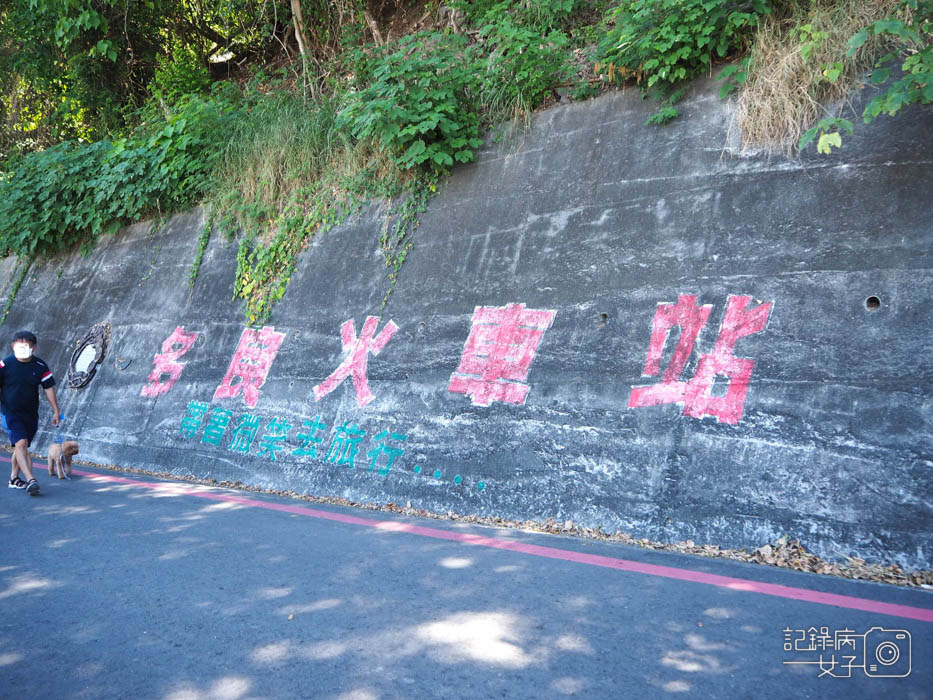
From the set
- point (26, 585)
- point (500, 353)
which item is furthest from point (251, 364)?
point (26, 585)

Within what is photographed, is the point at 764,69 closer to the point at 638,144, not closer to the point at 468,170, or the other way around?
the point at 638,144

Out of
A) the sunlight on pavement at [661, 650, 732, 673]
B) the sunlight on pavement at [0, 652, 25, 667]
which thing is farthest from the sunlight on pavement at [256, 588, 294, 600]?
the sunlight on pavement at [661, 650, 732, 673]

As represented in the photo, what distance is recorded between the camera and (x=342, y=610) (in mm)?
3395

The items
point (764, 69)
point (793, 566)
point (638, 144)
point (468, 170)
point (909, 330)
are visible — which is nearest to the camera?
point (793, 566)

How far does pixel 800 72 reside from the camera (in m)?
5.67

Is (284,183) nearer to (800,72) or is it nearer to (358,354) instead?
(358,354)

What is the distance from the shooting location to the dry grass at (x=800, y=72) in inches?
216

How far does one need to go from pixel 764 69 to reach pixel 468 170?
126 inches

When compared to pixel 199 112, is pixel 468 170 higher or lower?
lower

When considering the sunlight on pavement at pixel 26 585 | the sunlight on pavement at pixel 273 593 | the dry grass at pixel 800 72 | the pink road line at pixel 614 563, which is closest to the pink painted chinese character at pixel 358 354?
the pink road line at pixel 614 563

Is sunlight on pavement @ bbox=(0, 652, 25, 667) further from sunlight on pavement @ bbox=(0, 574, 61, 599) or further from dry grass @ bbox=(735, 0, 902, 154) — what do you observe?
dry grass @ bbox=(735, 0, 902, 154)

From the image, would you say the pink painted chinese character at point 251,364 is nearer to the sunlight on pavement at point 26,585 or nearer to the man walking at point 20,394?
the man walking at point 20,394

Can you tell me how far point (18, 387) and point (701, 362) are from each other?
671 centimetres

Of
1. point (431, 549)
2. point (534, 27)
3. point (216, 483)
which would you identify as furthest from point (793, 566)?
point (534, 27)
